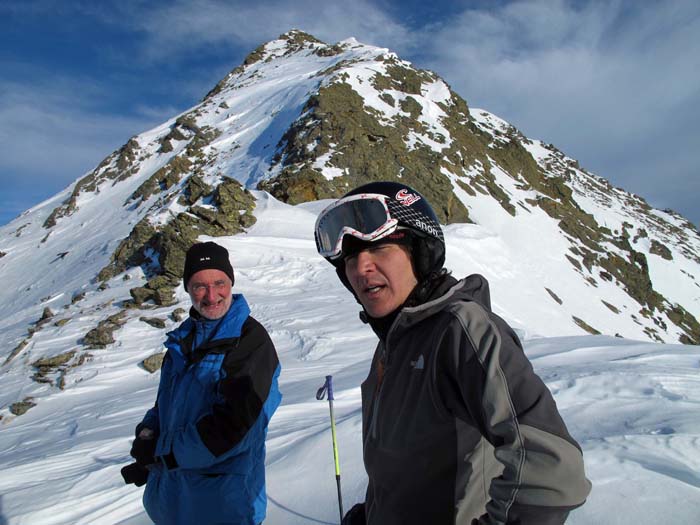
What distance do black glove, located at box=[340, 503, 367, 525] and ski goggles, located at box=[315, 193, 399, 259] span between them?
105cm

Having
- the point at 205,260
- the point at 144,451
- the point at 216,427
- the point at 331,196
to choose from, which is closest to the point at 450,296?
the point at 216,427

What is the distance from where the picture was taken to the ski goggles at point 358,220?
1.60 m

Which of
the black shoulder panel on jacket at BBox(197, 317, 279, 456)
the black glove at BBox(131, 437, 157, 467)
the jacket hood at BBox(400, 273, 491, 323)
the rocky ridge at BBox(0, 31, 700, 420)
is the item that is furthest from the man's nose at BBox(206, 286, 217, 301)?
the rocky ridge at BBox(0, 31, 700, 420)

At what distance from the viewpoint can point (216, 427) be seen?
7.03ft

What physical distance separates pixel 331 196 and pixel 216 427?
21.9m

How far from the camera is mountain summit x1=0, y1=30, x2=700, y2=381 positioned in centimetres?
1677

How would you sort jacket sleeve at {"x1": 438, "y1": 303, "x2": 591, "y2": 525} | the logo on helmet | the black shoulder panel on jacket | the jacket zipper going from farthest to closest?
the black shoulder panel on jacket < the logo on helmet < the jacket zipper < jacket sleeve at {"x1": 438, "y1": 303, "x2": 591, "y2": 525}

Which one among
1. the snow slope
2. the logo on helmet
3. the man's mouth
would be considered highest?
the logo on helmet

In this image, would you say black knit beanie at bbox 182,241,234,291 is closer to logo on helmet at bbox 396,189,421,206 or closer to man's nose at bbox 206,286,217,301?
man's nose at bbox 206,286,217,301

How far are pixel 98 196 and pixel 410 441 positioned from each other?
47.1 meters

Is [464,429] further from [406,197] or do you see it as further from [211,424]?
[211,424]

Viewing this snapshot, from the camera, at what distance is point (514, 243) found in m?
27.6

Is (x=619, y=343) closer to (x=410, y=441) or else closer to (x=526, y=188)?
(x=410, y=441)

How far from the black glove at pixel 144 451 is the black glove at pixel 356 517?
131cm
